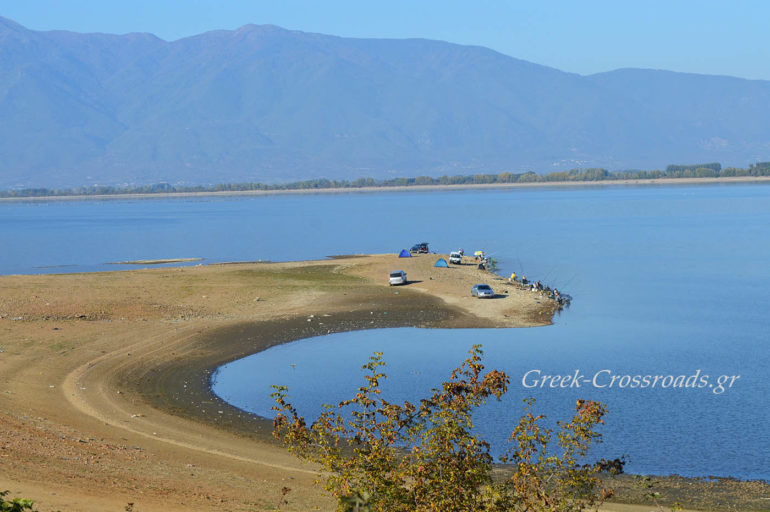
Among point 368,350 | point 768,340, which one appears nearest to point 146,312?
point 368,350

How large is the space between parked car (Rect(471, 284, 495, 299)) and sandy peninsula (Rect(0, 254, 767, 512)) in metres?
0.89

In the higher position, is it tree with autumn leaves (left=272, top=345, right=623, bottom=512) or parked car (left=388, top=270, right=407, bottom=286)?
tree with autumn leaves (left=272, top=345, right=623, bottom=512)

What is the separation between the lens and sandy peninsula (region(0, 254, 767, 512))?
26.6 meters

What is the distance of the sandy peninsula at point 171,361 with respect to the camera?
26594mm

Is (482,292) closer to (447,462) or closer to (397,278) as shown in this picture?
(397,278)

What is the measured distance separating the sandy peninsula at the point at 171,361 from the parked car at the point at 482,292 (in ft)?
2.92

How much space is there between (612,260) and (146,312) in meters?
62.4

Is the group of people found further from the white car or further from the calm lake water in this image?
the white car

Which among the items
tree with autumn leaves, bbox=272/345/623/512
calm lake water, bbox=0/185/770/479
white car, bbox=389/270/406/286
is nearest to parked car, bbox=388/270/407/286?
white car, bbox=389/270/406/286

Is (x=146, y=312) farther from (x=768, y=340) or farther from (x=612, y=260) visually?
(x=612, y=260)

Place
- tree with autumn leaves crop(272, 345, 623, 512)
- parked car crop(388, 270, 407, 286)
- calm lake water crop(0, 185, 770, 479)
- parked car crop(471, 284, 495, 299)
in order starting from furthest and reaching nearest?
parked car crop(388, 270, 407, 286), parked car crop(471, 284, 495, 299), calm lake water crop(0, 185, 770, 479), tree with autumn leaves crop(272, 345, 623, 512)

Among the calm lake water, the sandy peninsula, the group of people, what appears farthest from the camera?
the group of people

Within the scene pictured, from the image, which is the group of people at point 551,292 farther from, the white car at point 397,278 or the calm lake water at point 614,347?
the white car at point 397,278

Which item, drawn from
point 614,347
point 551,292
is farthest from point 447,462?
point 551,292
